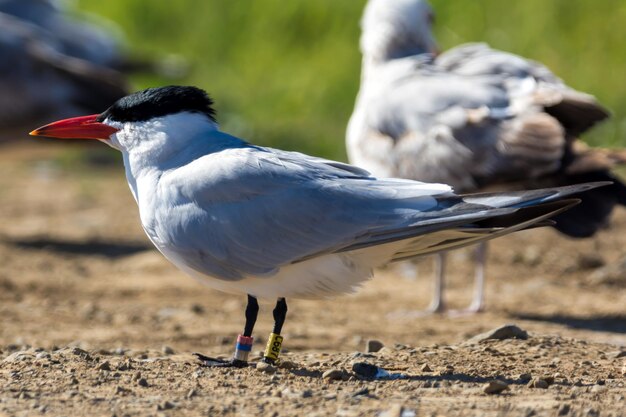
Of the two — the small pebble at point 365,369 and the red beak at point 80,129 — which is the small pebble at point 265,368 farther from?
the red beak at point 80,129

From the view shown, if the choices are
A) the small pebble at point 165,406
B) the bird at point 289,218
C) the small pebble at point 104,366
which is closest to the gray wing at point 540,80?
the bird at point 289,218

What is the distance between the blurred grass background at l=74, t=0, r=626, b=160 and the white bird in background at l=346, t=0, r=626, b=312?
13.3 ft

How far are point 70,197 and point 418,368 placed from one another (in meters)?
6.74

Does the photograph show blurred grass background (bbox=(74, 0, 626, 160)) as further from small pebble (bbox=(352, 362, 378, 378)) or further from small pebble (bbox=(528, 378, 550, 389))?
small pebble (bbox=(528, 378, 550, 389))

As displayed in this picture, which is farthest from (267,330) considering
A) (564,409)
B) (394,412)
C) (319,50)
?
(319,50)

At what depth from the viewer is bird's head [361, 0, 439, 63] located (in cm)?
830

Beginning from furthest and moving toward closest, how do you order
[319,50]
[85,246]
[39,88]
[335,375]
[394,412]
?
[319,50] → [39,88] → [85,246] → [335,375] → [394,412]

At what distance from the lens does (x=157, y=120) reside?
5148 mm

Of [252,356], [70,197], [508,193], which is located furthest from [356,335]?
[70,197]

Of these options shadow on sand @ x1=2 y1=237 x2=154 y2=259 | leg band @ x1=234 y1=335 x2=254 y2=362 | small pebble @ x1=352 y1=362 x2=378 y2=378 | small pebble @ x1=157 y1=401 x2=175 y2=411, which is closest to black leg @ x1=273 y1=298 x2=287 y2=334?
leg band @ x1=234 y1=335 x2=254 y2=362

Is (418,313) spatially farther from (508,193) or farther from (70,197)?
(70,197)

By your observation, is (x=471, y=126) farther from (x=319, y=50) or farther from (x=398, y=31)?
(x=319, y=50)

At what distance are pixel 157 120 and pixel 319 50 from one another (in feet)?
31.6

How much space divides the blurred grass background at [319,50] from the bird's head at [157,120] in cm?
679
